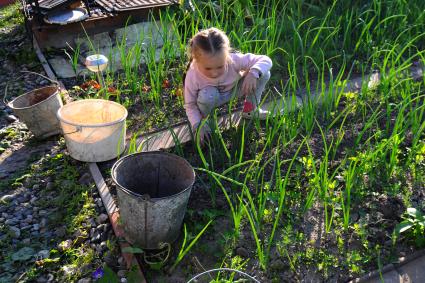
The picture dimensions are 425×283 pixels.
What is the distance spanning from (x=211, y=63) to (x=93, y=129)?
0.73 m

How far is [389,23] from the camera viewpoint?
3734 mm

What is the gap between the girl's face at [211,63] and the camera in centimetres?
240

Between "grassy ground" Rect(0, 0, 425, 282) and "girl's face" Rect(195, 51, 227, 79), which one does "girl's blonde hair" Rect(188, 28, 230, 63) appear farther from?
"grassy ground" Rect(0, 0, 425, 282)

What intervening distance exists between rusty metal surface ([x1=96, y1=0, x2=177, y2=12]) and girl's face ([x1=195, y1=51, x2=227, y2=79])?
1.75 m

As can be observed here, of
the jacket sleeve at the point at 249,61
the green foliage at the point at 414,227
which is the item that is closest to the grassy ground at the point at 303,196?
the green foliage at the point at 414,227

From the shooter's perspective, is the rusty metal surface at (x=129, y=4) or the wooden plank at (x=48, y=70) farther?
the rusty metal surface at (x=129, y=4)

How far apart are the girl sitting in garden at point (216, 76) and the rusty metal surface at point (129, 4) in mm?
1603

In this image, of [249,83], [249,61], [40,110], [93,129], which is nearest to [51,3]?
[40,110]

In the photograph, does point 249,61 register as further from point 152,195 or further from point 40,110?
point 40,110

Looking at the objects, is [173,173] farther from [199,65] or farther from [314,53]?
[314,53]

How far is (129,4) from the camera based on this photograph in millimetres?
4141

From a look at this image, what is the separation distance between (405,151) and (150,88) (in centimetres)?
177

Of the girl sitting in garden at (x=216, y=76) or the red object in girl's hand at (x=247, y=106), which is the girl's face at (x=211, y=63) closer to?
the girl sitting in garden at (x=216, y=76)

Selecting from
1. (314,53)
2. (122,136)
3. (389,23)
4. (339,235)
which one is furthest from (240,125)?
(389,23)
